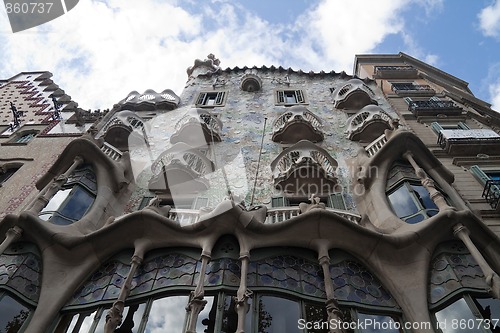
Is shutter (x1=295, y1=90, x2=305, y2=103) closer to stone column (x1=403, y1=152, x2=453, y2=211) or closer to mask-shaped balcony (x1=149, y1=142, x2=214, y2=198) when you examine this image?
mask-shaped balcony (x1=149, y1=142, x2=214, y2=198)

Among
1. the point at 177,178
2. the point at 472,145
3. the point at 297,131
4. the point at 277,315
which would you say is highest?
the point at 297,131

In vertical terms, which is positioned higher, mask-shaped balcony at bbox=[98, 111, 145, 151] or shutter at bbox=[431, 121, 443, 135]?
shutter at bbox=[431, 121, 443, 135]

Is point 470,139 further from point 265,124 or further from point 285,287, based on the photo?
point 285,287

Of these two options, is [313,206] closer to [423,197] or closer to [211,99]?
[423,197]

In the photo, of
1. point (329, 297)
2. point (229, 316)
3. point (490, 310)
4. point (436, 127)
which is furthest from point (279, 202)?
point (436, 127)

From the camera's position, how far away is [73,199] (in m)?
10.4

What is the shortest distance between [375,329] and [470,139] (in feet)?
29.2

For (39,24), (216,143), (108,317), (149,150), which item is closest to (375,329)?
(108,317)

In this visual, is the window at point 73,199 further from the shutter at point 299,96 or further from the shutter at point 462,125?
the shutter at point 462,125

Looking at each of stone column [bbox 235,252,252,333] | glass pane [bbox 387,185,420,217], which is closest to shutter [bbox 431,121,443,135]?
glass pane [bbox 387,185,420,217]

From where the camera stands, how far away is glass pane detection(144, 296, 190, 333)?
7008mm

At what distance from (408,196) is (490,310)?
3.40 m

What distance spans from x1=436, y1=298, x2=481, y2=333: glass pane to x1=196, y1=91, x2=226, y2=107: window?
13608 millimetres
